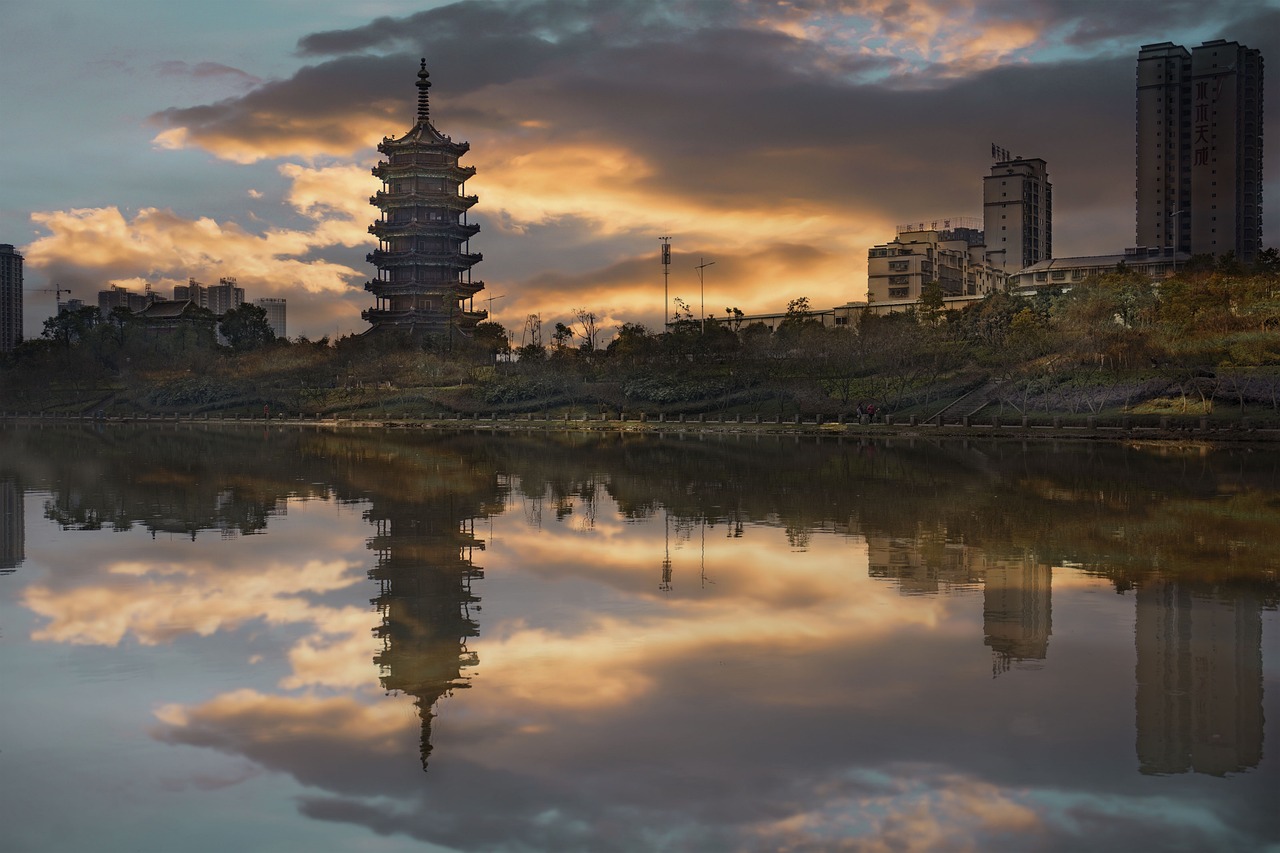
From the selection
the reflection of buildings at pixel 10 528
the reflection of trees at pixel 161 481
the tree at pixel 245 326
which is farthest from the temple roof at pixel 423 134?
the reflection of buildings at pixel 10 528

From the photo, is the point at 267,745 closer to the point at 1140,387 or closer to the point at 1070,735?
the point at 1070,735

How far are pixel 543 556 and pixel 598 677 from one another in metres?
7.28

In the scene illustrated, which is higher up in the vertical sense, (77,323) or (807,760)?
(77,323)

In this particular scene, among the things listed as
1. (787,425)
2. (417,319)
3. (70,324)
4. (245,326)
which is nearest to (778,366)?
(787,425)

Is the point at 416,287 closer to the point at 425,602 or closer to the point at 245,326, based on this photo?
the point at 245,326

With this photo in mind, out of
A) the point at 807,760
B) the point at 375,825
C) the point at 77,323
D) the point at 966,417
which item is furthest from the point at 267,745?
the point at 77,323

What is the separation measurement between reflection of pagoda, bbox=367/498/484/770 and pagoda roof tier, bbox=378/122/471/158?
8644 cm

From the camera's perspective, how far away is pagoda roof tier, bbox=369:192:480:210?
10381cm

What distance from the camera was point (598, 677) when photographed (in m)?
11.0

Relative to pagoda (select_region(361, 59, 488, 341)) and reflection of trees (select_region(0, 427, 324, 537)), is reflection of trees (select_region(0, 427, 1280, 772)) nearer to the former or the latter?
reflection of trees (select_region(0, 427, 324, 537))

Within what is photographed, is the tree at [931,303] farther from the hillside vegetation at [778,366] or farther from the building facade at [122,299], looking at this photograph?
the building facade at [122,299]

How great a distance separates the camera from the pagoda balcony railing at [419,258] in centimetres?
10406

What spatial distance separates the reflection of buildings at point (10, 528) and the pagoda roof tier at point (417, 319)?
7403 centimetres

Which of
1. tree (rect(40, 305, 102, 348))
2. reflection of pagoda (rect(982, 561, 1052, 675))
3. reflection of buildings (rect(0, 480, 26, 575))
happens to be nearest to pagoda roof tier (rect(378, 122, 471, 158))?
tree (rect(40, 305, 102, 348))
